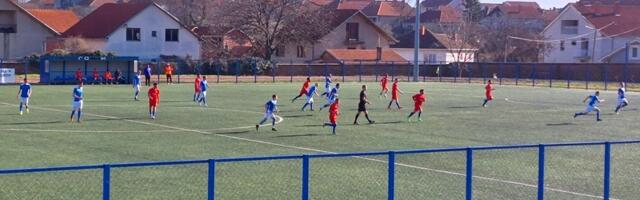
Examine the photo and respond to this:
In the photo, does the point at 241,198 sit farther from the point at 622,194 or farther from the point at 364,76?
the point at 364,76

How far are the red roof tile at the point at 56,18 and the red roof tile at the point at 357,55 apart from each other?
88.2 ft

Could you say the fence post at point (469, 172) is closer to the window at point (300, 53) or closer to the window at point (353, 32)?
the window at point (300, 53)

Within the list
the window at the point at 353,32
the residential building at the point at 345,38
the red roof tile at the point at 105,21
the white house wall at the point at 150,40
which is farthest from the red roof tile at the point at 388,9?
the red roof tile at the point at 105,21

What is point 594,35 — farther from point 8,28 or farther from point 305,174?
point 305,174

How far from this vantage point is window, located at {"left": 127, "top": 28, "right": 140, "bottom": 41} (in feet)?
294

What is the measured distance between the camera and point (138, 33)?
296 ft

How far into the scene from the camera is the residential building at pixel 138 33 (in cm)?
8900

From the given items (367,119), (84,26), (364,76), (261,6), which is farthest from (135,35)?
(367,119)

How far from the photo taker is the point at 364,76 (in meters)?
87.4

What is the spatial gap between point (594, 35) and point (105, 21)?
167 feet

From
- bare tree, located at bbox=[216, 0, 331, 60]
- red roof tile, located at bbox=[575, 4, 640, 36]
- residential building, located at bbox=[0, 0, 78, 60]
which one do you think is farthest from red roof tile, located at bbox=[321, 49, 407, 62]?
residential building, located at bbox=[0, 0, 78, 60]

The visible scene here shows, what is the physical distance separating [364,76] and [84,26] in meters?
26.7

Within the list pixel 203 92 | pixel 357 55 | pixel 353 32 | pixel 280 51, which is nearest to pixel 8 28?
pixel 280 51

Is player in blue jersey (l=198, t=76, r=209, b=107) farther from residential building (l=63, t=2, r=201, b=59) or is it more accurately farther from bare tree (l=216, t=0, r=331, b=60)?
bare tree (l=216, t=0, r=331, b=60)
